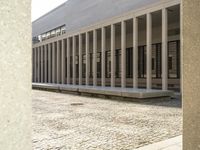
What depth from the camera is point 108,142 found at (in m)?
5.60

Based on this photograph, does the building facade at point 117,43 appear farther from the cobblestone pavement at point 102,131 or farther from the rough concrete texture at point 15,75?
the rough concrete texture at point 15,75

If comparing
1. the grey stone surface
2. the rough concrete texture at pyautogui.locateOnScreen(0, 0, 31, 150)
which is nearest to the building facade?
the grey stone surface

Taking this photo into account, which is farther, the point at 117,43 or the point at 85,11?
the point at 85,11

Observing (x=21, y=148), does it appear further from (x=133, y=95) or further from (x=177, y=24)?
(x=177, y=24)

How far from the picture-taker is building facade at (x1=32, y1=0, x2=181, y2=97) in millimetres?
18703

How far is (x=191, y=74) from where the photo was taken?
304cm

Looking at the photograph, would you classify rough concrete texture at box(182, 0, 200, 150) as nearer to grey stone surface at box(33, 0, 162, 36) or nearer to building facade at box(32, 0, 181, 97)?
building facade at box(32, 0, 181, 97)

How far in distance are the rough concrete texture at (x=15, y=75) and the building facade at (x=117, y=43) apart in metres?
16.2

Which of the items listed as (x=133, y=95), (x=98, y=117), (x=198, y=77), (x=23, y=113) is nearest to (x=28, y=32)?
(x=23, y=113)

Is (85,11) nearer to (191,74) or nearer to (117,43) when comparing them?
(117,43)

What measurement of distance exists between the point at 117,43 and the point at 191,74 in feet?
86.0

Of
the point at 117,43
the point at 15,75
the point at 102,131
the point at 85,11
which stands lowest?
the point at 102,131

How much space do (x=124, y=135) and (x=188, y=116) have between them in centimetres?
334

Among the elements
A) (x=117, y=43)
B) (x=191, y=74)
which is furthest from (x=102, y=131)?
(x=117, y=43)
